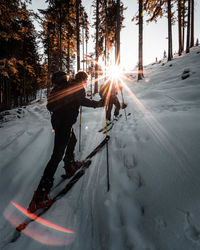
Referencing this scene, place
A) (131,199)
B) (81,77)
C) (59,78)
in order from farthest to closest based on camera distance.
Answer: (81,77) → (59,78) → (131,199)

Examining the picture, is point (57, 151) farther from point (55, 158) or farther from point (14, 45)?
point (14, 45)

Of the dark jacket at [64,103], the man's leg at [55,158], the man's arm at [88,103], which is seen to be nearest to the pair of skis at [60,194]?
the man's leg at [55,158]

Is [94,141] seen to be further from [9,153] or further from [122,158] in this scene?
[9,153]

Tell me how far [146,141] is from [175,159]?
2.54ft

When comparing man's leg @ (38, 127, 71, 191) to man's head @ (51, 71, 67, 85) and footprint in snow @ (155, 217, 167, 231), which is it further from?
footprint in snow @ (155, 217, 167, 231)

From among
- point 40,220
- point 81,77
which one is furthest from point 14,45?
point 40,220

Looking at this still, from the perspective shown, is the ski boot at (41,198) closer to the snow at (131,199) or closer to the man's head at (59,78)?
the snow at (131,199)

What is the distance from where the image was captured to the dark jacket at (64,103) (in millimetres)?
2188

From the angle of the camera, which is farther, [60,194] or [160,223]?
[60,194]

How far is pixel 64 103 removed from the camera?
86.9 inches

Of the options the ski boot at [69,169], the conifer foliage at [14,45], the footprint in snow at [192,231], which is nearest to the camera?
the footprint in snow at [192,231]

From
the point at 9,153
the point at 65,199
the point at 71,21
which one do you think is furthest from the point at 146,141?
the point at 71,21

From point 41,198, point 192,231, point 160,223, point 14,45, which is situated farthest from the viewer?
point 14,45

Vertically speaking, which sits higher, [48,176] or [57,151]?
[57,151]
